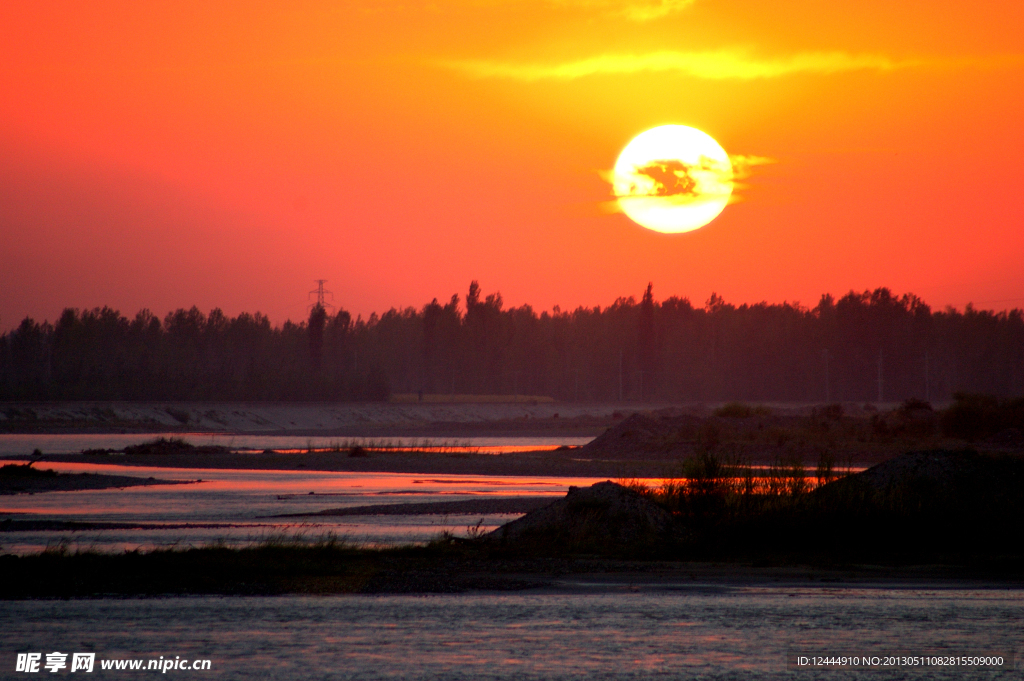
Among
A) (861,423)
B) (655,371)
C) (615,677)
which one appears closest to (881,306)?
(655,371)

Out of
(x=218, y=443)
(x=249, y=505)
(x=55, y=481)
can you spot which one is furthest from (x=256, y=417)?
(x=249, y=505)

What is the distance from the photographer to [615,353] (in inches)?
7534

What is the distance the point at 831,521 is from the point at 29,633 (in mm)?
15361

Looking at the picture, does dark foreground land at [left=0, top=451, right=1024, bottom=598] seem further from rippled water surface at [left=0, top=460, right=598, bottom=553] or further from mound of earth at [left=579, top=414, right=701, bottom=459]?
mound of earth at [left=579, top=414, right=701, bottom=459]

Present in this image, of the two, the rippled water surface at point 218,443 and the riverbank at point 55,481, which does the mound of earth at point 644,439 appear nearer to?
the rippled water surface at point 218,443

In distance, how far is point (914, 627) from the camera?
12617 mm

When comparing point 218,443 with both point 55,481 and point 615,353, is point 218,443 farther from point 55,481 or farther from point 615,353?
point 615,353

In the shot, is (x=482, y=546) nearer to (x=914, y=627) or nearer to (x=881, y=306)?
(x=914, y=627)

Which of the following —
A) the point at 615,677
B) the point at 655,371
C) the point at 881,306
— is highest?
the point at 881,306

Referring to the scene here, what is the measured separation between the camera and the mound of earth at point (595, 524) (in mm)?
20188

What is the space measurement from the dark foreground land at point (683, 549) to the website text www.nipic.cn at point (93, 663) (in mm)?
3945

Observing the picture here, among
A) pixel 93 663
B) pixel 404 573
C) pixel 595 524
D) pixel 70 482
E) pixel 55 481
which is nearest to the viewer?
pixel 93 663

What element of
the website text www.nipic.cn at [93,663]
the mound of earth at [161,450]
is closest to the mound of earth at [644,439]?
the mound of earth at [161,450]

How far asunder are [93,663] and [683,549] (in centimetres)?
1222
